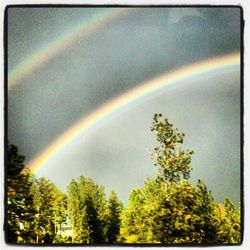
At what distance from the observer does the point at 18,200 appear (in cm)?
336

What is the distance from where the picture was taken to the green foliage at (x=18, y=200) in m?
3.35

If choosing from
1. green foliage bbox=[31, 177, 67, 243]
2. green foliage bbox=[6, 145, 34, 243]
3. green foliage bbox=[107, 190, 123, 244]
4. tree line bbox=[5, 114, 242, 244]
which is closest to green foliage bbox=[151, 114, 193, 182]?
tree line bbox=[5, 114, 242, 244]

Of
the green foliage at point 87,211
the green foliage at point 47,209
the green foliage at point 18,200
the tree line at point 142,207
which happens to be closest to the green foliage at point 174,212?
the tree line at point 142,207

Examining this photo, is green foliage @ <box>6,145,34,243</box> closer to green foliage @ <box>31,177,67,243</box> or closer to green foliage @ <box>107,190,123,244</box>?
green foliage @ <box>31,177,67,243</box>

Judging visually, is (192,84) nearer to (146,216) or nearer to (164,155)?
(164,155)

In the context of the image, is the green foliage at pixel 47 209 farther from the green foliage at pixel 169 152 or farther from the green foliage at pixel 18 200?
the green foliage at pixel 169 152

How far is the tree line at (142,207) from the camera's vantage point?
10.9ft

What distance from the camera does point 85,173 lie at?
131 inches

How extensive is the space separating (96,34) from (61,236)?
1207 millimetres

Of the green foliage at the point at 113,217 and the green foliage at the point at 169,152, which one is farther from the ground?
the green foliage at the point at 169,152

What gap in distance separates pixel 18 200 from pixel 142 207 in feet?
2.39

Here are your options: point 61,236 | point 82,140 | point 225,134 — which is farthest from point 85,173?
point 225,134

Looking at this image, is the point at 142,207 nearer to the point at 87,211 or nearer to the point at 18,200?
the point at 87,211

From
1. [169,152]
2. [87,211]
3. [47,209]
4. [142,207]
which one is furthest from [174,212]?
[47,209]
